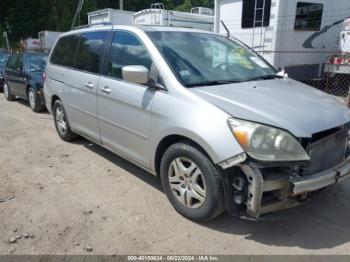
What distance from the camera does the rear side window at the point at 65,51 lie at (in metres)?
5.46

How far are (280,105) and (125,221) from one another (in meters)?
1.88

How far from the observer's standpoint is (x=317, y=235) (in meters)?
3.25

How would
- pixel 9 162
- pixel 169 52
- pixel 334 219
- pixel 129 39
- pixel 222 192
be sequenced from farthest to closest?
pixel 9 162
pixel 129 39
pixel 169 52
pixel 334 219
pixel 222 192

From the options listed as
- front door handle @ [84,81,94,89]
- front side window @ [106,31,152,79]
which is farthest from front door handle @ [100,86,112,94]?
front door handle @ [84,81,94,89]

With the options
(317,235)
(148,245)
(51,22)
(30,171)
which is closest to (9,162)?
(30,171)

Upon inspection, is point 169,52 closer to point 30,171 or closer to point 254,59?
point 254,59

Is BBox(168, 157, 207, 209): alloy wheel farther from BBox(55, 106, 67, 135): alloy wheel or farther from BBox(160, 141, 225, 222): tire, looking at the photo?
BBox(55, 106, 67, 135): alloy wheel

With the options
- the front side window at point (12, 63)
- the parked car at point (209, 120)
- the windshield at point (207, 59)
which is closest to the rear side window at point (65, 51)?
the parked car at point (209, 120)

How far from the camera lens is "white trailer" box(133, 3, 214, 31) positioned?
13.3 metres

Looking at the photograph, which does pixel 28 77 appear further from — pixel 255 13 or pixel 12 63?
pixel 255 13

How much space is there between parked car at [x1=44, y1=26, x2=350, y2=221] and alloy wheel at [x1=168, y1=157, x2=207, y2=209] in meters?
0.01

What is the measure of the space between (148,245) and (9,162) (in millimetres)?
3148

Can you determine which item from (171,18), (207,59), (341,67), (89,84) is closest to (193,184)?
(207,59)

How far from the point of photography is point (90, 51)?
4883 mm
